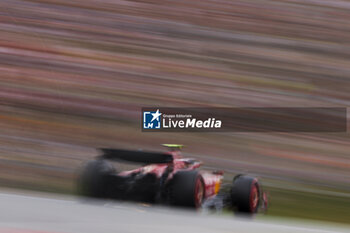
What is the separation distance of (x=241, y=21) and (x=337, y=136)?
9.22ft

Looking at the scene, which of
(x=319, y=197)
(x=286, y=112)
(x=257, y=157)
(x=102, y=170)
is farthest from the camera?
(x=286, y=112)

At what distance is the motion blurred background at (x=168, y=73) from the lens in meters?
9.62

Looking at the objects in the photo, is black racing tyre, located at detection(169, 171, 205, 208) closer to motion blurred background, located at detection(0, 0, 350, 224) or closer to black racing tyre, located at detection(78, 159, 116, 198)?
black racing tyre, located at detection(78, 159, 116, 198)

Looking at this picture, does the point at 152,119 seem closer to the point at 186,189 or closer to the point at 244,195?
the point at 244,195

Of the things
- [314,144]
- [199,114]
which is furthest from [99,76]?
[314,144]

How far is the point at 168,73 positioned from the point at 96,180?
5.53 metres

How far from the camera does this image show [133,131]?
997cm

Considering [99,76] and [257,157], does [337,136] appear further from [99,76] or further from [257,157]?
Answer: [99,76]

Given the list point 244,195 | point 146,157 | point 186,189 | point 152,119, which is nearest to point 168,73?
Result: point 152,119

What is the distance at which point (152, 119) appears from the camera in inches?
368

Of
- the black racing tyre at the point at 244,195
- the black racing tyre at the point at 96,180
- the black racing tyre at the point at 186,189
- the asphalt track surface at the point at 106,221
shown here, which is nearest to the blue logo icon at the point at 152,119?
the black racing tyre at the point at 244,195

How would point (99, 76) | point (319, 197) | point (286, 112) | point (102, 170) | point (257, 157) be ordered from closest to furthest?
1. point (102, 170)
2. point (319, 197)
3. point (257, 157)
4. point (286, 112)
5. point (99, 76)

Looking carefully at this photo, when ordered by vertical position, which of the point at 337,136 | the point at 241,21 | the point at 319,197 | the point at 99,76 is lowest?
the point at 319,197

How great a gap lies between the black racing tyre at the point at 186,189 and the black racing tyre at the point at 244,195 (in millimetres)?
601
